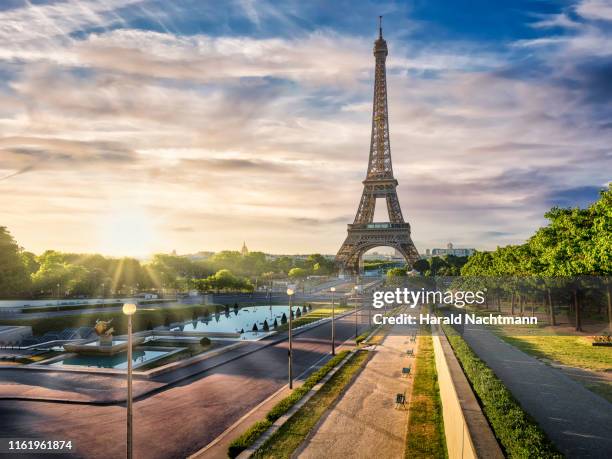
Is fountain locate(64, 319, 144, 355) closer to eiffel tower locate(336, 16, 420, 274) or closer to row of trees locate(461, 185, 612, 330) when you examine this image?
row of trees locate(461, 185, 612, 330)

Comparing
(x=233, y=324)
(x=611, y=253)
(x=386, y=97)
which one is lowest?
(x=233, y=324)

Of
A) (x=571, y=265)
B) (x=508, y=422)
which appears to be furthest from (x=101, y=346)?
(x=571, y=265)

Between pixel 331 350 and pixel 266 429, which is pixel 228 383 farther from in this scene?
pixel 331 350

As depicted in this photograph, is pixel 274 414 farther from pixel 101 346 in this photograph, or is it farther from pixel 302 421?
pixel 101 346

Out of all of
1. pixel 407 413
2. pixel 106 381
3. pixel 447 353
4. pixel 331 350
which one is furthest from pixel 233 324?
pixel 407 413

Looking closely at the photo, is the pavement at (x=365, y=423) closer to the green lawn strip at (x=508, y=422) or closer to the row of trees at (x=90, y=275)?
the green lawn strip at (x=508, y=422)

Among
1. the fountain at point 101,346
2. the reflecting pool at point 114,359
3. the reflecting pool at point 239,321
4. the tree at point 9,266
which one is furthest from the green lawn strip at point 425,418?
the tree at point 9,266
